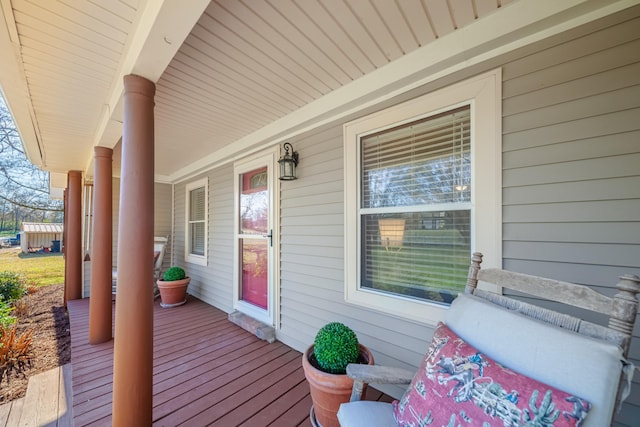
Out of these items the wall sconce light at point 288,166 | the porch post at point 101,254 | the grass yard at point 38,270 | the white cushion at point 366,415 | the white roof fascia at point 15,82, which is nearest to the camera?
the white cushion at point 366,415

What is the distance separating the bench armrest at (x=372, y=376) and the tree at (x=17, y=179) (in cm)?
1000

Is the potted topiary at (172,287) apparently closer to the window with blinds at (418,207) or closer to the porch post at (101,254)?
the porch post at (101,254)

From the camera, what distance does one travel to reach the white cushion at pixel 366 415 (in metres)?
1.12

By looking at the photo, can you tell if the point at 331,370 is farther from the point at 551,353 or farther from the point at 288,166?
the point at 288,166

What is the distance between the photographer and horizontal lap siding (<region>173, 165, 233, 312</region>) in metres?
3.88

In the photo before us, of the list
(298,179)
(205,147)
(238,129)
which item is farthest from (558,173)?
(205,147)

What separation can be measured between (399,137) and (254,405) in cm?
232

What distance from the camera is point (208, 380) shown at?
217 cm

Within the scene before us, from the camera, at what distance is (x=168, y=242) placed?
5445 mm

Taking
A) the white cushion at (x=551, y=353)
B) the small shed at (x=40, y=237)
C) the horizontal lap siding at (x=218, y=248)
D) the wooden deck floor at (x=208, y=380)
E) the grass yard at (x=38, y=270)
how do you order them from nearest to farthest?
the white cushion at (x=551, y=353)
the wooden deck floor at (x=208, y=380)
the horizontal lap siding at (x=218, y=248)
the grass yard at (x=38, y=270)
the small shed at (x=40, y=237)

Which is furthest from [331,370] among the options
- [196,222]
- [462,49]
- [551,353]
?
[196,222]

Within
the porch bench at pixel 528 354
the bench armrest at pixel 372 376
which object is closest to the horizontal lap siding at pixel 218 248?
the bench armrest at pixel 372 376

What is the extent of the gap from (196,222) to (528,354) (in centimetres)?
495

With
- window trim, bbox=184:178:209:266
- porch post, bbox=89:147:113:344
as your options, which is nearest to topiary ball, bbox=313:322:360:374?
porch post, bbox=89:147:113:344
